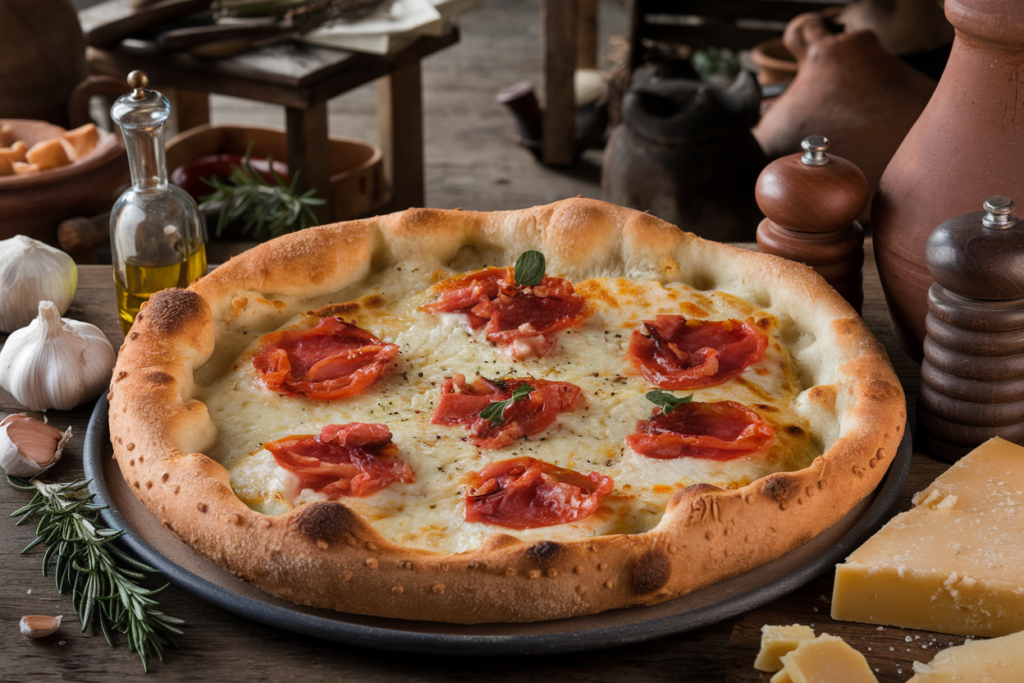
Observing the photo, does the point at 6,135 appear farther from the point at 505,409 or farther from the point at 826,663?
the point at 826,663

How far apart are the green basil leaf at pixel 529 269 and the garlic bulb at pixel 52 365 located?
866mm

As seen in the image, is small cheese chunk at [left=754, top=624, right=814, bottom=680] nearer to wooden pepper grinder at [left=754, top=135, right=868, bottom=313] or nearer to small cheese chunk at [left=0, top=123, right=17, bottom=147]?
wooden pepper grinder at [left=754, top=135, right=868, bottom=313]

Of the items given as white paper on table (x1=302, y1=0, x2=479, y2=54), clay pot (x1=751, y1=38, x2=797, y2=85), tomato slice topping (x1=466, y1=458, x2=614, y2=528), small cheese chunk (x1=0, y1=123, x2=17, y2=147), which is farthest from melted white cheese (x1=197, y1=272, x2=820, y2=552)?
clay pot (x1=751, y1=38, x2=797, y2=85)

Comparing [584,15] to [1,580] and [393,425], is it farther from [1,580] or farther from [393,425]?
[1,580]

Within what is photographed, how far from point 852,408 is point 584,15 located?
549 centimetres

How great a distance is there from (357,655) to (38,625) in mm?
471

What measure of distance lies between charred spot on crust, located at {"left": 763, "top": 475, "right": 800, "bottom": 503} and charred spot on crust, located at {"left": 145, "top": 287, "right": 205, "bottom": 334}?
1.13 m

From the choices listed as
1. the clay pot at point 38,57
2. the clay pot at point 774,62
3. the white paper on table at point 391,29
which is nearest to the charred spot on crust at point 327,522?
the white paper on table at point 391,29

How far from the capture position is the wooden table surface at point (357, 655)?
1.50 metres

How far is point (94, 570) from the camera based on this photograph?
1.63 metres

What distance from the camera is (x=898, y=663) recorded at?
151 cm

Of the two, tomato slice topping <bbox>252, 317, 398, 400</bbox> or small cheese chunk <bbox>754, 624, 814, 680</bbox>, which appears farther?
tomato slice topping <bbox>252, 317, 398, 400</bbox>

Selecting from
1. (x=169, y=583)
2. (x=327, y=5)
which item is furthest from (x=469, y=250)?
(x=327, y=5)

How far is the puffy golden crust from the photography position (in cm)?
151
